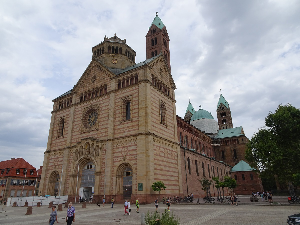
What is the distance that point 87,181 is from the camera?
3738 cm

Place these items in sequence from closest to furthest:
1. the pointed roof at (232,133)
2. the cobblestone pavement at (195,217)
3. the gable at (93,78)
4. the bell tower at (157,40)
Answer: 1. the cobblestone pavement at (195,217)
2. the gable at (93,78)
3. the bell tower at (157,40)
4. the pointed roof at (232,133)

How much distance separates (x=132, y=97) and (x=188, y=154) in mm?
18933

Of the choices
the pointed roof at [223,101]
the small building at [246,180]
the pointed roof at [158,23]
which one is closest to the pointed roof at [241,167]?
the small building at [246,180]

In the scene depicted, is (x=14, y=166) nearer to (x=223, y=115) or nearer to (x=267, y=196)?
(x=267, y=196)

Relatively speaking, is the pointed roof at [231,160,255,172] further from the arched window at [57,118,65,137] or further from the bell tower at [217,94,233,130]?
the arched window at [57,118,65,137]

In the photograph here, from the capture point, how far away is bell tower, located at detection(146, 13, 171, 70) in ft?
221

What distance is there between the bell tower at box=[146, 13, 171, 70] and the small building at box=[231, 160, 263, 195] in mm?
39347

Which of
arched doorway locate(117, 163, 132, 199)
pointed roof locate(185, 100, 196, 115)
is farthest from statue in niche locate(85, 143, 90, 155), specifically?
pointed roof locate(185, 100, 196, 115)

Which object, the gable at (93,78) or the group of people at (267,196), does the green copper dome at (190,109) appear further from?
the gable at (93,78)

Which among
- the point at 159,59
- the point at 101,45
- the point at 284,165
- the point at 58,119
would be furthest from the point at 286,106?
the point at 58,119

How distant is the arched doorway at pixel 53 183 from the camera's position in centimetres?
4156

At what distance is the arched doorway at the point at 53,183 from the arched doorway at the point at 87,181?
703 centimetres

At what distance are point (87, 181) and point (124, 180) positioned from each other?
7.86m

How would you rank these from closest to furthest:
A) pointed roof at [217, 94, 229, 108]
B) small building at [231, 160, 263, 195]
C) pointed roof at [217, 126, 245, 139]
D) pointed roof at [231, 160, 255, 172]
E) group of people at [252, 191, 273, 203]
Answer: group of people at [252, 191, 273, 203] < small building at [231, 160, 263, 195] < pointed roof at [231, 160, 255, 172] < pointed roof at [217, 126, 245, 139] < pointed roof at [217, 94, 229, 108]
